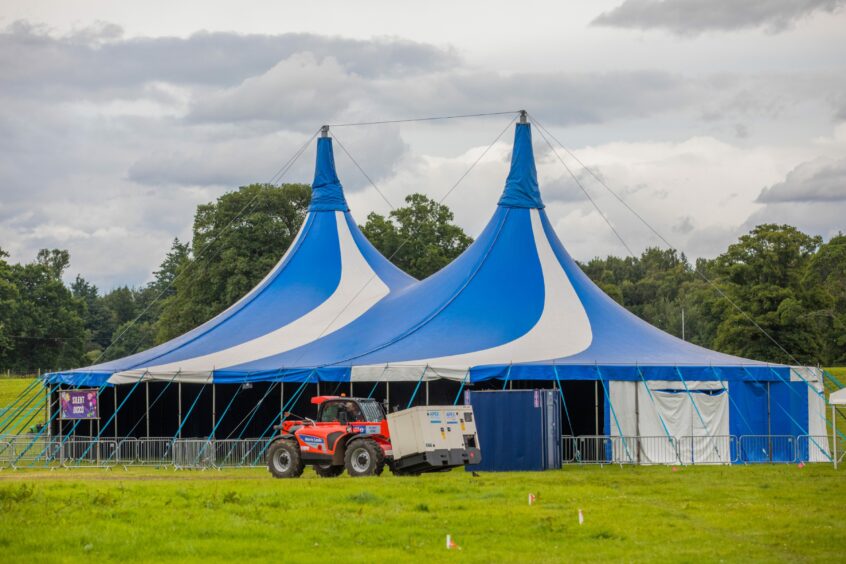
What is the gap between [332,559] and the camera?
12.1 m

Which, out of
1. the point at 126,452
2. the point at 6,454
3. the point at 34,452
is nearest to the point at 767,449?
the point at 126,452

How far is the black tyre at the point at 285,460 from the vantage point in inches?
870

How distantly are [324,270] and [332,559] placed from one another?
21.3 metres

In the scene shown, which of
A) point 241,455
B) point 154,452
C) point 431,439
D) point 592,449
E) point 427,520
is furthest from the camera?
point 154,452

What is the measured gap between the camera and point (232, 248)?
5547 cm

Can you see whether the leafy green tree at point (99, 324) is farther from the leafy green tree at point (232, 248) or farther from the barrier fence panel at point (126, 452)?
the barrier fence panel at point (126, 452)

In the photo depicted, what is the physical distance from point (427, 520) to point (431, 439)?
19.6ft

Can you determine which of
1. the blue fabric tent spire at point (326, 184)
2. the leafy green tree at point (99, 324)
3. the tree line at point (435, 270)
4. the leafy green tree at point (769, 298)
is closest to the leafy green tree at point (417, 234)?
the tree line at point (435, 270)

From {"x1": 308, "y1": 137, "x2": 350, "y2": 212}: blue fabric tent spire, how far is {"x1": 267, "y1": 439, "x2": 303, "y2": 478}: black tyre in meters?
13.2

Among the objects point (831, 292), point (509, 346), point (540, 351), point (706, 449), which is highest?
point (831, 292)

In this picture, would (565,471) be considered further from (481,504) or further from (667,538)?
(667,538)

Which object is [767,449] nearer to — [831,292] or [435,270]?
[435,270]

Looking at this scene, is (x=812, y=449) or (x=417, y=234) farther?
(x=417, y=234)

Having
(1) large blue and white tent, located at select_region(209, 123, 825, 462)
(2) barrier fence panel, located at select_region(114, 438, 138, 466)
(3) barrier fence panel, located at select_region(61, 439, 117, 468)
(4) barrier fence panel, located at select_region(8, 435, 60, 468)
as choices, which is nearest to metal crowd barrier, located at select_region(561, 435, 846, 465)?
(1) large blue and white tent, located at select_region(209, 123, 825, 462)
